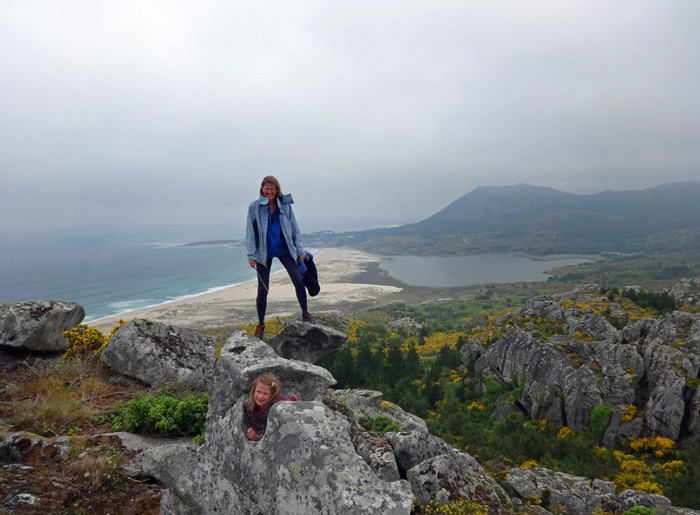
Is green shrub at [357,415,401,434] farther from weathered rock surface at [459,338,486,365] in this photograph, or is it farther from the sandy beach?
the sandy beach

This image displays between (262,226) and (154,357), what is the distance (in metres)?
5.06

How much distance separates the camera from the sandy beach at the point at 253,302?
7038 centimetres

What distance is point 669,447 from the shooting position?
22.7m

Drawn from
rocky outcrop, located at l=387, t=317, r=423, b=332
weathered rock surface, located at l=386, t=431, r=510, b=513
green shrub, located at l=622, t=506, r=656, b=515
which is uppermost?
weathered rock surface, located at l=386, t=431, r=510, b=513

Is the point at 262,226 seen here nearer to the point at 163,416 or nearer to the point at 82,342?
the point at 163,416

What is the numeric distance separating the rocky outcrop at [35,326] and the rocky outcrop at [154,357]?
1.95 metres

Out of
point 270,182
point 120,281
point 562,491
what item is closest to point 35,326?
point 270,182

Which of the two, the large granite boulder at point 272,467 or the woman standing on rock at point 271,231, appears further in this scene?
the woman standing on rock at point 271,231

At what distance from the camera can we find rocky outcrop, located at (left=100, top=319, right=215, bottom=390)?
9.40 metres

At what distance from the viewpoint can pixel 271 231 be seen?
8.70 meters

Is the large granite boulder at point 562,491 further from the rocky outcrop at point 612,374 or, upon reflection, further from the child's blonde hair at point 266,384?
the rocky outcrop at point 612,374

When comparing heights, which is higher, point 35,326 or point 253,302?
point 35,326

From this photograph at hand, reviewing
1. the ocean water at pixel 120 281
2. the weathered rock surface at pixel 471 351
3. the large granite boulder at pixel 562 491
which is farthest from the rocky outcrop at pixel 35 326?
the ocean water at pixel 120 281

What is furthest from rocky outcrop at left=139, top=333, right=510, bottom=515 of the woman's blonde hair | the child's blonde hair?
the woman's blonde hair
